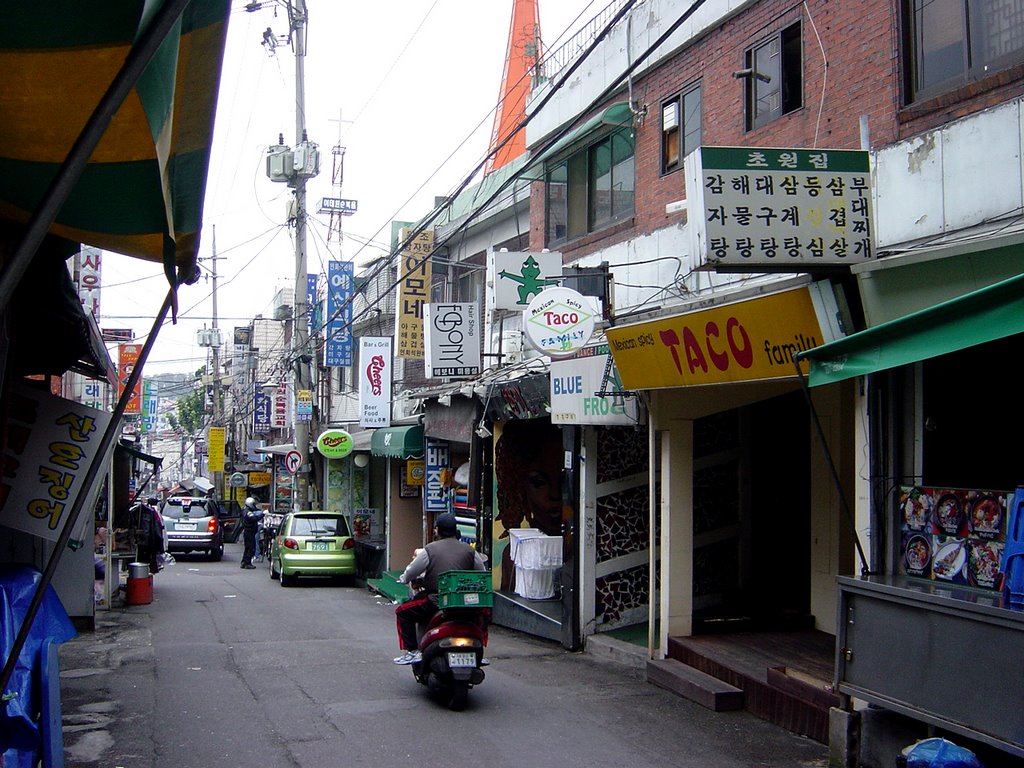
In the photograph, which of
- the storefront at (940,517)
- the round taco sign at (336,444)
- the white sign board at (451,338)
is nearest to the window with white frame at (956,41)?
the storefront at (940,517)

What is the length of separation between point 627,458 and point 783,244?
18.5ft

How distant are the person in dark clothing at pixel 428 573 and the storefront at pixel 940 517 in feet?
12.2

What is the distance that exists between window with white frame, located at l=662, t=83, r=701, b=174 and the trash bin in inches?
500

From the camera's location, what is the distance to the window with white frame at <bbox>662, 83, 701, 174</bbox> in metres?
11.8

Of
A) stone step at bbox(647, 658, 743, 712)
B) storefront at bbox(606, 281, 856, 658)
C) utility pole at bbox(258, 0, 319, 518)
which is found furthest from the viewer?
utility pole at bbox(258, 0, 319, 518)

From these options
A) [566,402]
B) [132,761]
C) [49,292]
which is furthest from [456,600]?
[49,292]

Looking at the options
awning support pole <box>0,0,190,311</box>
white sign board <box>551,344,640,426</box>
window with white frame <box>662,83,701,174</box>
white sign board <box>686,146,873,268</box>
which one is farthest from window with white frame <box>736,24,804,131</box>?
awning support pole <box>0,0,190,311</box>

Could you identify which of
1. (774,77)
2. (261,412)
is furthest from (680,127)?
(261,412)

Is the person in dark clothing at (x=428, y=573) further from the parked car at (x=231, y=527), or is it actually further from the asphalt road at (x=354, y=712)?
the parked car at (x=231, y=527)

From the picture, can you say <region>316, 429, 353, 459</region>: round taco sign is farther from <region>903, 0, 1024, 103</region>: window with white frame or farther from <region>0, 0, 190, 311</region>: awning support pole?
<region>0, 0, 190, 311</region>: awning support pole

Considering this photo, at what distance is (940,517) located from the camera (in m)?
7.11

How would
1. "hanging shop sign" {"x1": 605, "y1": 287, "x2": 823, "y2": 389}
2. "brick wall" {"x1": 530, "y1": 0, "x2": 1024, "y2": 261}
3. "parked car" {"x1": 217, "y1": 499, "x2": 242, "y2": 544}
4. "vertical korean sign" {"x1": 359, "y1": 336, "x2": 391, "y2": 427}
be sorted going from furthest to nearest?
"parked car" {"x1": 217, "y1": 499, "x2": 242, "y2": 544} < "vertical korean sign" {"x1": 359, "y1": 336, "x2": 391, "y2": 427} < "brick wall" {"x1": 530, "y1": 0, "x2": 1024, "y2": 261} < "hanging shop sign" {"x1": 605, "y1": 287, "x2": 823, "y2": 389}

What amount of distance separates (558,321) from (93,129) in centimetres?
829

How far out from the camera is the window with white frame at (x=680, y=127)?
466 inches
